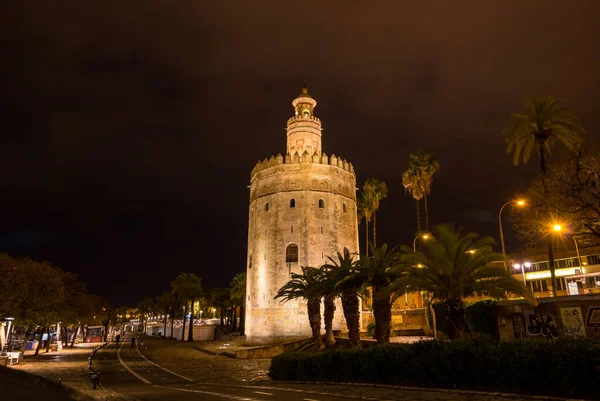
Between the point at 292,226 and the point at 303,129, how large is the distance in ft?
34.5

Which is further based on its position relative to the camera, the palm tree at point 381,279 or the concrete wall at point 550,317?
the palm tree at point 381,279

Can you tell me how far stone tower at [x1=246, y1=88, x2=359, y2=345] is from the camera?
37.2 metres

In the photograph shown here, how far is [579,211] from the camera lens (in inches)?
733

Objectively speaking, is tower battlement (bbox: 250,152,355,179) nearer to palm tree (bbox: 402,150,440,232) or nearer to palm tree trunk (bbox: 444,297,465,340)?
palm tree (bbox: 402,150,440,232)

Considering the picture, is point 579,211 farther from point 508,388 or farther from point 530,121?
point 508,388

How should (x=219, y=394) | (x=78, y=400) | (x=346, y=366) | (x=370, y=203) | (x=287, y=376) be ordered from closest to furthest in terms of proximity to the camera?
(x=78, y=400) < (x=219, y=394) < (x=346, y=366) < (x=287, y=376) < (x=370, y=203)

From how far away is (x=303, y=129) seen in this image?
43312 millimetres

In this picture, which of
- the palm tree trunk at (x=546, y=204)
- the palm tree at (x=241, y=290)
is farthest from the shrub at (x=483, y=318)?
the palm tree at (x=241, y=290)

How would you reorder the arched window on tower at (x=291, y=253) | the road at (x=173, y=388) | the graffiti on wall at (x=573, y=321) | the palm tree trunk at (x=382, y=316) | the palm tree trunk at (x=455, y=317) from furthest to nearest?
the arched window on tower at (x=291, y=253), the palm tree trunk at (x=382, y=316), the graffiti on wall at (x=573, y=321), the palm tree trunk at (x=455, y=317), the road at (x=173, y=388)

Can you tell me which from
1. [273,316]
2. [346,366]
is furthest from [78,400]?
[273,316]

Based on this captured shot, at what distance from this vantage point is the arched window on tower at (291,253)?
38156mm

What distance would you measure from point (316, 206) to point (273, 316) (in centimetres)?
1032

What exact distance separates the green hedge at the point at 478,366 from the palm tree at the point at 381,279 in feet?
11.5

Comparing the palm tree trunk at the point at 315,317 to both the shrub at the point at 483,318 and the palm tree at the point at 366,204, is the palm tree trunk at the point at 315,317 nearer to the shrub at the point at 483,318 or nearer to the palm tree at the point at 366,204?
the shrub at the point at 483,318
